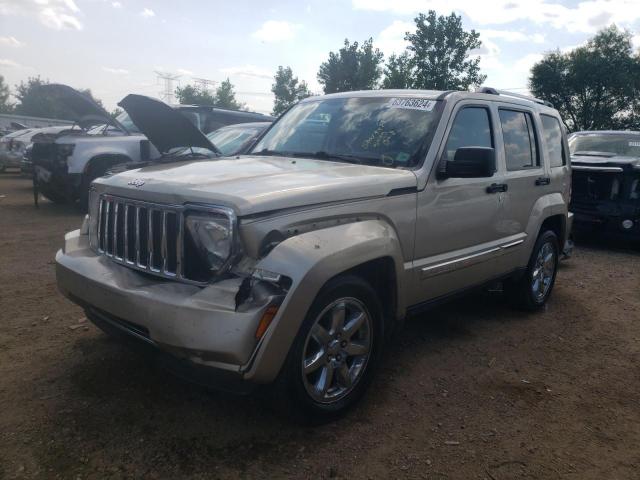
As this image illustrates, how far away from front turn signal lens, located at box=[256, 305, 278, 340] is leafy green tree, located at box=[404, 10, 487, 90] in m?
33.6

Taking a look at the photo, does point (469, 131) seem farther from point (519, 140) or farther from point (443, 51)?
point (443, 51)

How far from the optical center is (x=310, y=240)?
265 cm

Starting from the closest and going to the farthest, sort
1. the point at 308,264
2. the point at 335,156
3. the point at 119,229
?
the point at 308,264 → the point at 119,229 → the point at 335,156

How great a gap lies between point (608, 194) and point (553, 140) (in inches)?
137

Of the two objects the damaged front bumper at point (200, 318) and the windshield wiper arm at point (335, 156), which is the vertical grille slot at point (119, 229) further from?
the windshield wiper arm at point (335, 156)

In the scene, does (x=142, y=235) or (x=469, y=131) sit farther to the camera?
(x=469, y=131)

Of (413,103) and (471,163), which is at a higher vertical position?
(413,103)

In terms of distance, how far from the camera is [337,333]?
2928 mm

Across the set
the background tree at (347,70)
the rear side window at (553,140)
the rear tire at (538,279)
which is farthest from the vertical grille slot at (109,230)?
the background tree at (347,70)

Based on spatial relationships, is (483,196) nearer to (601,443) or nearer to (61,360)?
(601,443)

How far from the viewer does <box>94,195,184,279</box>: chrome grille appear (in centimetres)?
273

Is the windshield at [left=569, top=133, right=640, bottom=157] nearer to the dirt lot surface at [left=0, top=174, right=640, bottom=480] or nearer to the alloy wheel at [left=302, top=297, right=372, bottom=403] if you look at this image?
the dirt lot surface at [left=0, top=174, right=640, bottom=480]

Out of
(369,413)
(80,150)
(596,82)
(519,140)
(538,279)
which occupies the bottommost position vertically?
(369,413)

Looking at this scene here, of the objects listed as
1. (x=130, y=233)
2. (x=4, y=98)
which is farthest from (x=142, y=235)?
(x=4, y=98)
